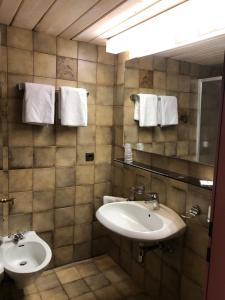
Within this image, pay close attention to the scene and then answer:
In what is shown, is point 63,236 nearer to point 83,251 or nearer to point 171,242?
point 83,251

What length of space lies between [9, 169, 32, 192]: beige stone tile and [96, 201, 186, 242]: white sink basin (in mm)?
716

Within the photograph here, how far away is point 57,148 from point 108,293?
1.35m

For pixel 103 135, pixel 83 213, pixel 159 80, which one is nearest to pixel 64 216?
pixel 83 213

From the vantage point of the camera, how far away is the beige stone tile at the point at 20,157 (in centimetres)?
218

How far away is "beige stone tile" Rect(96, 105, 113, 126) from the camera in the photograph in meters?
2.53

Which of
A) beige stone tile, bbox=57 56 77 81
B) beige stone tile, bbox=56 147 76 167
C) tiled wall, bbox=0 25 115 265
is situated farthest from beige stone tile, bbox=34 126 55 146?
beige stone tile, bbox=57 56 77 81

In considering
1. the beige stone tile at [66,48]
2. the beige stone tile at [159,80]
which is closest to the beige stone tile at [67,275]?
the beige stone tile at [159,80]

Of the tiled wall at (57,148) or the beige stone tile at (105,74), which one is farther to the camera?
the beige stone tile at (105,74)

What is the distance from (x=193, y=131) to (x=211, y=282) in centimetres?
105

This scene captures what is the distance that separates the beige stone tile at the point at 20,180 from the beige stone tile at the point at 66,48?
3.58ft

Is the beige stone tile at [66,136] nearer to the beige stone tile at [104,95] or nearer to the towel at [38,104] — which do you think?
the towel at [38,104]

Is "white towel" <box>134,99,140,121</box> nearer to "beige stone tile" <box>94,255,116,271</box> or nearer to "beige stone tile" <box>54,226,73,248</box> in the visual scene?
"beige stone tile" <box>54,226,73,248</box>

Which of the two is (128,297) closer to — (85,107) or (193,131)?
(193,131)

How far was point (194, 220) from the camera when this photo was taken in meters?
1.74
